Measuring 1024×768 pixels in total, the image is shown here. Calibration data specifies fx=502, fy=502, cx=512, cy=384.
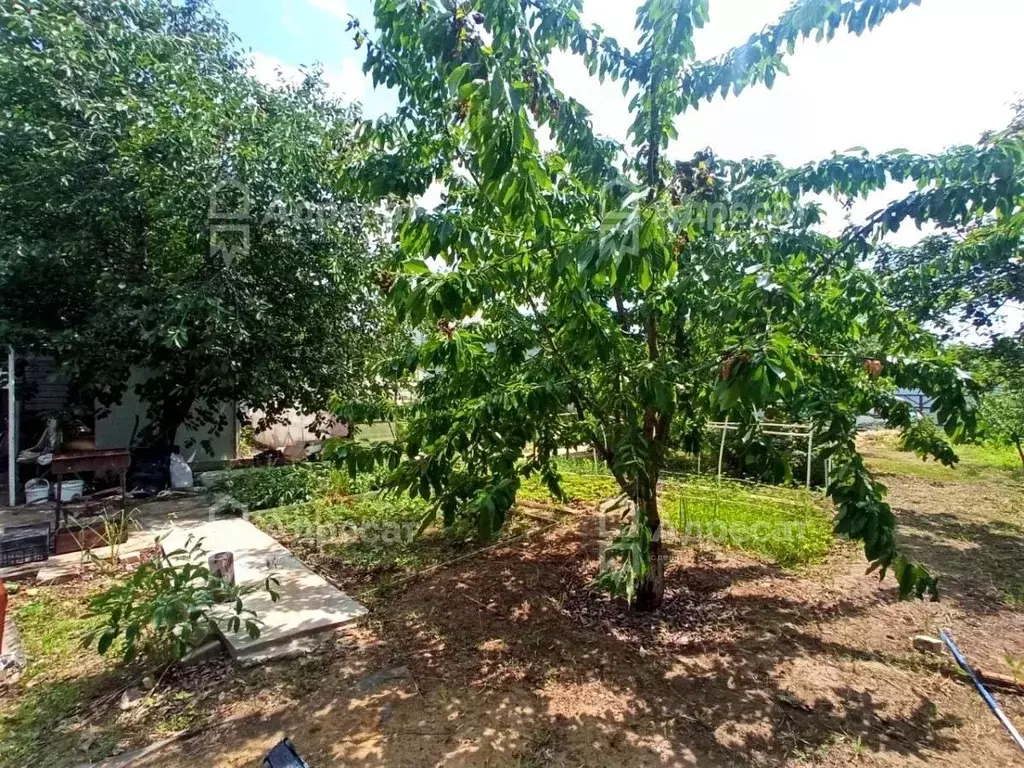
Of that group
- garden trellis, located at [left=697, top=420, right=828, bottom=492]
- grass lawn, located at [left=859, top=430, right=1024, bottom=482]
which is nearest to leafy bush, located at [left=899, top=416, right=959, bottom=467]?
garden trellis, located at [left=697, top=420, right=828, bottom=492]

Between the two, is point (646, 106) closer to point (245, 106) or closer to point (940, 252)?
point (940, 252)

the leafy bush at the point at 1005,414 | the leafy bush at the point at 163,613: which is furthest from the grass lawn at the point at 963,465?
the leafy bush at the point at 163,613

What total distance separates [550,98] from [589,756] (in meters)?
3.03

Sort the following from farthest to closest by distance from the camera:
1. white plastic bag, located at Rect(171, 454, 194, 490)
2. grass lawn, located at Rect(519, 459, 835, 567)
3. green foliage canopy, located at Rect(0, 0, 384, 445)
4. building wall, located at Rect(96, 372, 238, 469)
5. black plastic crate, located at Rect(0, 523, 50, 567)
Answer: building wall, located at Rect(96, 372, 238, 469) → white plastic bag, located at Rect(171, 454, 194, 490) → green foliage canopy, located at Rect(0, 0, 384, 445) → grass lawn, located at Rect(519, 459, 835, 567) → black plastic crate, located at Rect(0, 523, 50, 567)

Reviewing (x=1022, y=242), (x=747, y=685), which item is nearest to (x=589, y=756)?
(x=747, y=685)

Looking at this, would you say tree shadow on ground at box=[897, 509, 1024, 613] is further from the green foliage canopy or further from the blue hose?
the green foliage canopy

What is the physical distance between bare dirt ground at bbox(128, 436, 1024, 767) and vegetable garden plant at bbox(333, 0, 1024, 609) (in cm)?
63

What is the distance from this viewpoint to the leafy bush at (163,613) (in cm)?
258

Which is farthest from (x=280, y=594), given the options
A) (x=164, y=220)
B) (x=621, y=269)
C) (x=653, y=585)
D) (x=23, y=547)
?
(x=164, y=220)

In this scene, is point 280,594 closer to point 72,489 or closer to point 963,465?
point 72,489

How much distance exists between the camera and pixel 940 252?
5383 millimetres

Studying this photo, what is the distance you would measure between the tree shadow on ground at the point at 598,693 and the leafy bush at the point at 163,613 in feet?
2.14

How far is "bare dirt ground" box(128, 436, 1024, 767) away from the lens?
2.13 metres

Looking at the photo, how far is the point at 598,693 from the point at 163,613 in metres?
2.26
